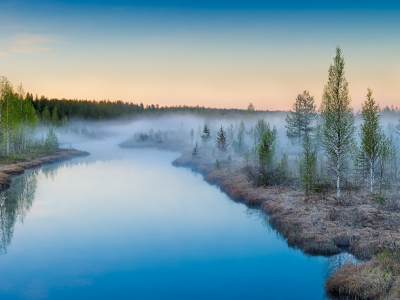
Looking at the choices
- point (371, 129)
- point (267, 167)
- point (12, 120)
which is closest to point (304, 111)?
point (267, 167)

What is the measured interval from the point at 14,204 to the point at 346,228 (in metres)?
29.3

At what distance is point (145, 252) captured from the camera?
730 inches

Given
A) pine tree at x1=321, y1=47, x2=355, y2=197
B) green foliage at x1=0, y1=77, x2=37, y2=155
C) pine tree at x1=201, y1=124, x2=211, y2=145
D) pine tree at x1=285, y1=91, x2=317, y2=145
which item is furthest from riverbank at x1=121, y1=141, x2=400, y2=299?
pine tree at x1=201, y1=124, x2=211, y2=145

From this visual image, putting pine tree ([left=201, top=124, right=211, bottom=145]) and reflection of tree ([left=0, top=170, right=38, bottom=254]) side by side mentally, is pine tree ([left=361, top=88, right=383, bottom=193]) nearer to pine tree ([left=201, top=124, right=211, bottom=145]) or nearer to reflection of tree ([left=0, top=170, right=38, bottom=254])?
reflection of tree ([left=0, top=170, right=38, bottom=254])

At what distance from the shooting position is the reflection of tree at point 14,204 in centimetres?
2103

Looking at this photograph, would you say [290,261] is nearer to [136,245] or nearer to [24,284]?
[136,245]

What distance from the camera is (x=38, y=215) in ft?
85.6

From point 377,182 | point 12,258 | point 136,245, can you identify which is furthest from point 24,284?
point 377,182

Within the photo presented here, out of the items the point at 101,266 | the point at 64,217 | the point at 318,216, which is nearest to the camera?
the point at 101,266

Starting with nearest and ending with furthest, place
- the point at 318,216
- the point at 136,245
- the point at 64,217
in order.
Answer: the point at 136,245 < the point at 318,216 < the point at 64,217

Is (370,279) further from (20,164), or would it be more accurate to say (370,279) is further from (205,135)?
(205,135)

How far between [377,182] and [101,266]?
2962cm

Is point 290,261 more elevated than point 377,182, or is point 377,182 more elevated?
point 377,182

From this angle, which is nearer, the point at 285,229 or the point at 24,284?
the point at 24,284
